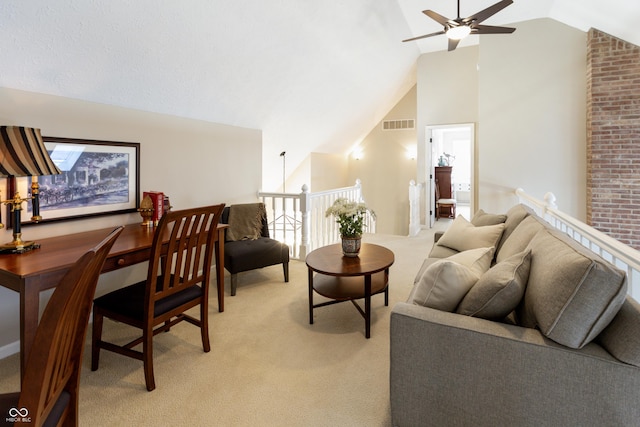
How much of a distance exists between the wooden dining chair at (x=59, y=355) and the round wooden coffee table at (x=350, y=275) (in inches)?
61.5

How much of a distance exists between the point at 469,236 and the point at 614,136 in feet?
10.6

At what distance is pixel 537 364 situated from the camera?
4.06 ft

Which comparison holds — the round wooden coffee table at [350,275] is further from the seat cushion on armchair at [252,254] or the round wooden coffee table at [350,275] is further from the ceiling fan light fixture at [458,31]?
the ceiling fan light fixture at [458,31]

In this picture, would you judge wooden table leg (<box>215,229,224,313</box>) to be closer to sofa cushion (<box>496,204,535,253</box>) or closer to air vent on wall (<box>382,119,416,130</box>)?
sofa cushion (<box>496,204,535,253</box>)

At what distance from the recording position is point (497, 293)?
4.64ft

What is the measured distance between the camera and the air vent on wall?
743 cm

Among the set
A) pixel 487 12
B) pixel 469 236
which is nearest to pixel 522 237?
pixel 469 236

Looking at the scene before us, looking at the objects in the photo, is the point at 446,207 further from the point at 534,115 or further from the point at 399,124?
the point at 534,115

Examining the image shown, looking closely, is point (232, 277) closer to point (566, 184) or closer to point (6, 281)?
point (6, 281)

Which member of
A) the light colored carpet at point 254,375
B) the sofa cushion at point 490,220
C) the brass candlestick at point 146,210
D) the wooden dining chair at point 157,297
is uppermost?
the brass candlestick at point 146,210

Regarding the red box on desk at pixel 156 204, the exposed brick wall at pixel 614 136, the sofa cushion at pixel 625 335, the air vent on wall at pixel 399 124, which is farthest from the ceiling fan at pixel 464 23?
the air vent on wall at pixel 399 124

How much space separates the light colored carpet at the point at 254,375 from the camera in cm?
168

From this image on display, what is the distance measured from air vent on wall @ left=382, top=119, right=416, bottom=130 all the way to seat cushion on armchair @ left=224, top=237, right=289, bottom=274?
5101 millimetres

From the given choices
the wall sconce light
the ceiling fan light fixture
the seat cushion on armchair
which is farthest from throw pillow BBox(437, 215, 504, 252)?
the wall sconce light
